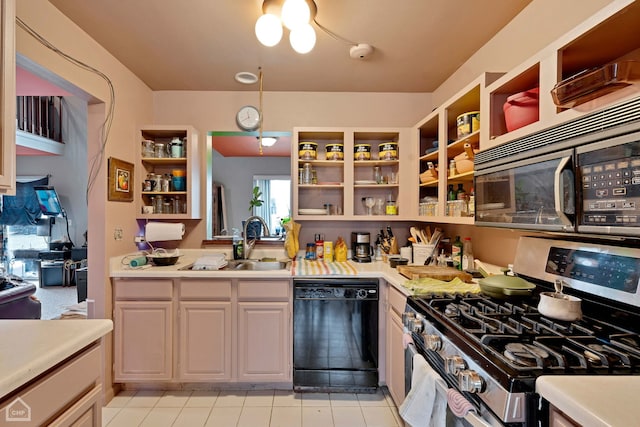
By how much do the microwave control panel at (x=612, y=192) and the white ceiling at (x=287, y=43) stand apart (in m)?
1.24

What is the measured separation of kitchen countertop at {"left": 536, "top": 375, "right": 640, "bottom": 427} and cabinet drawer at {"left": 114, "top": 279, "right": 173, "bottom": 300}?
7.05 ft

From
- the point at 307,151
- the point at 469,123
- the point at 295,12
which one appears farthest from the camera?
the point at 307,151

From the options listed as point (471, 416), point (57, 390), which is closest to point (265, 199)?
point (57, 390)

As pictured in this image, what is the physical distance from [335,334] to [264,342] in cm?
51

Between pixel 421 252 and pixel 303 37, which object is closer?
pixel 303 37

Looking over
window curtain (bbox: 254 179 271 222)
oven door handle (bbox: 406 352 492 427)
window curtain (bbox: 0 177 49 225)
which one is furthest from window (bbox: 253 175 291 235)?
window curtain (bbox: 0 177 49 225)

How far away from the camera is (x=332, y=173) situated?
9.37 feet

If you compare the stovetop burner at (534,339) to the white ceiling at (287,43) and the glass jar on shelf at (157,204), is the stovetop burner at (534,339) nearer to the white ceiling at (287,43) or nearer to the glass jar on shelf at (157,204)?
the white ceiling at (287,43)

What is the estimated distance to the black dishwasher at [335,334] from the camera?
2129 mm

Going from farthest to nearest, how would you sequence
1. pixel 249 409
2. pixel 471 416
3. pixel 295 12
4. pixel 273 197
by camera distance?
pixel 273 197
pixel 249 409
pixel 295 12
pixel 471 416

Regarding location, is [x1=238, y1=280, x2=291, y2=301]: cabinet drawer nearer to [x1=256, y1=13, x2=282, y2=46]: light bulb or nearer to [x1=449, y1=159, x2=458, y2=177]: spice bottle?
[x1=449, y1=159, x2=458, y2=177]: spice bottle

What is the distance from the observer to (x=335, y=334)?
2129mm

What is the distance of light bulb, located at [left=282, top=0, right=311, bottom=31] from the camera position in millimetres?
1435

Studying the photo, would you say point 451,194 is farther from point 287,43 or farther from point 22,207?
point 22,207
